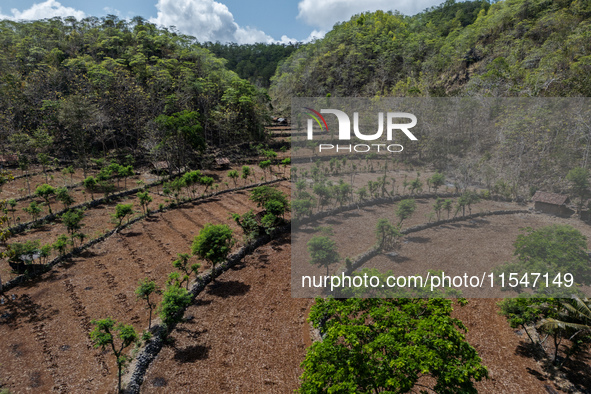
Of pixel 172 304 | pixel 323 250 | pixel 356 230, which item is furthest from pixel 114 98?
pixel 323 250

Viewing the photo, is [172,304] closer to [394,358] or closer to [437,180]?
[394,358]

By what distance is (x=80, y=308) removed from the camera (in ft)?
39.7

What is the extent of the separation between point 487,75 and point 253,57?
322ft

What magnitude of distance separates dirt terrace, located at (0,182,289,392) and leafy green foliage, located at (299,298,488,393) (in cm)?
692

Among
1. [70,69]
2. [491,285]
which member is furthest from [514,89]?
[70,69]

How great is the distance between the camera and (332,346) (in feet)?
22.0

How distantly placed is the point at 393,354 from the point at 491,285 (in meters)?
10.9

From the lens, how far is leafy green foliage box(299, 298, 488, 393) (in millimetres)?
5934

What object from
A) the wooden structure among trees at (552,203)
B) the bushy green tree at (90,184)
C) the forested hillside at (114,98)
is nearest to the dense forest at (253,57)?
the forested hillside at (114,98)

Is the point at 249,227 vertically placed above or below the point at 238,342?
above

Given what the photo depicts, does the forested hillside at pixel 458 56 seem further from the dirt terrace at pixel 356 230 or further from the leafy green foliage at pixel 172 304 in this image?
the leafy green foliage at pixel 172 304

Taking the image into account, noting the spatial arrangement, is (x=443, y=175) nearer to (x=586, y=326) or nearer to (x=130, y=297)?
(x=586, y=326)

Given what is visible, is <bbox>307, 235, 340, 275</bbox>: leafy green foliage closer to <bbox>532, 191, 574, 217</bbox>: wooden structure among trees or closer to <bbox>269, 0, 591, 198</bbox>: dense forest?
<bbox>269, 0, 591, 198</bbox>: dense forest

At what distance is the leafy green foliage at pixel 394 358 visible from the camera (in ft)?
19.5
